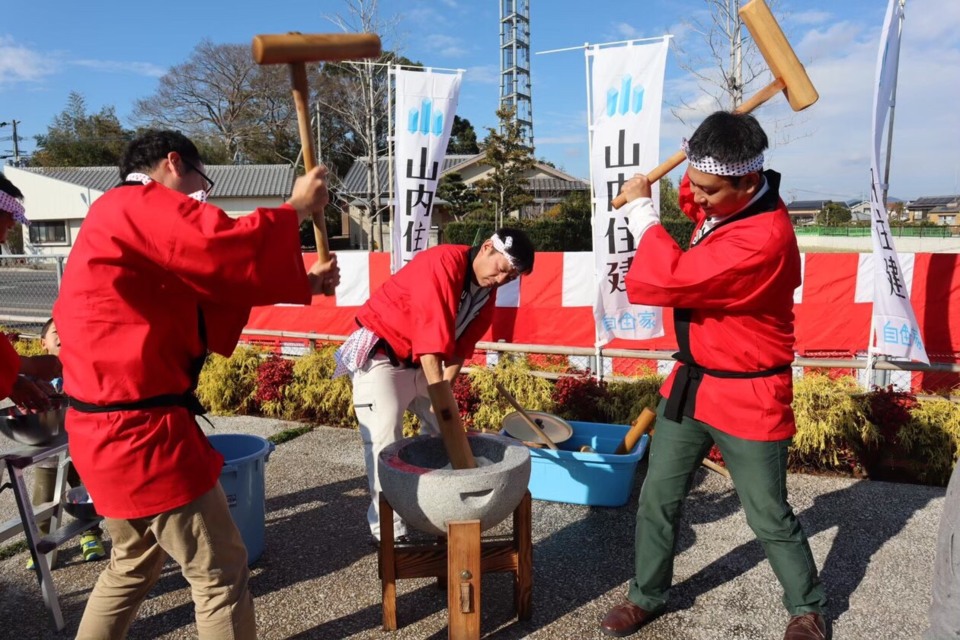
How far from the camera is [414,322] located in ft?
9.41

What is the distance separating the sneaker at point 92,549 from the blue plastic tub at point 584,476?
2378mm

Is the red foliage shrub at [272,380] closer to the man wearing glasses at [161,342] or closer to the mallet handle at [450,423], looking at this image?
the mallet handle at [450,423]

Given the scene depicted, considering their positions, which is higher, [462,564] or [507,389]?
[507,389]

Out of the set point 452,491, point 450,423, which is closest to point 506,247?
point 450,423

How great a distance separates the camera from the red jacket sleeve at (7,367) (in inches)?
94.3

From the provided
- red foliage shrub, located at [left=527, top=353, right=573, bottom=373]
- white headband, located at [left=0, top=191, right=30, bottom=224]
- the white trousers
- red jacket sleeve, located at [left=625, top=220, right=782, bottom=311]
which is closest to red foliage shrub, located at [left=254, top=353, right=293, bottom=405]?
red foliage shrub, located at [left=527, top=353, right=573, bottom=373]

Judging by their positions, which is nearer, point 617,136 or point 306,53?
point 306,53

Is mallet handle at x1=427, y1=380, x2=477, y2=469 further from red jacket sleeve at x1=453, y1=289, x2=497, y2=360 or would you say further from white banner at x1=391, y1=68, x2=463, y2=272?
white banner at x1=391, y1=68, x2=463, y2=272

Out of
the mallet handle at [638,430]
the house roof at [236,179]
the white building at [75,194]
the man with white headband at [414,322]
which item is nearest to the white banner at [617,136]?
the mallet handle at [638,430]

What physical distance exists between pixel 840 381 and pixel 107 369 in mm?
4578

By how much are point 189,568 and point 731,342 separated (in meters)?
2.11

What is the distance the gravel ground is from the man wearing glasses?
0.84 metres

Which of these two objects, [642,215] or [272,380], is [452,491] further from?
[272,380]

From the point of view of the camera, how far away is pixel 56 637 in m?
2.73
